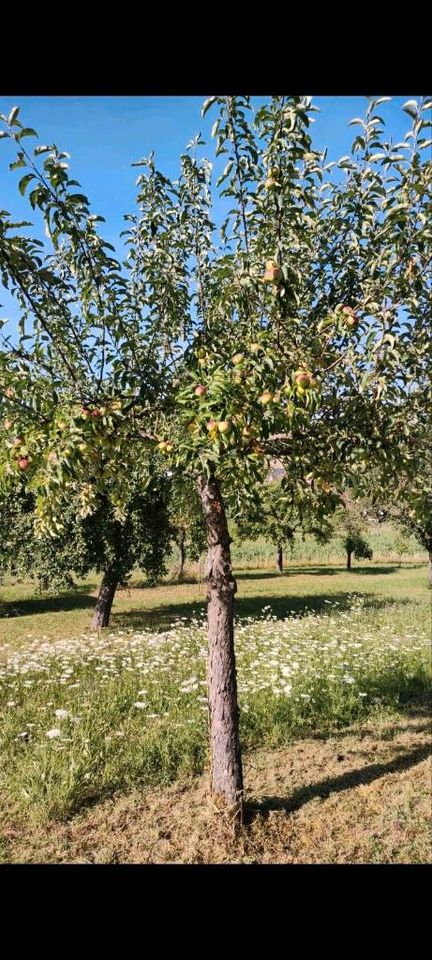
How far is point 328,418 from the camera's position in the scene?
4.38 m

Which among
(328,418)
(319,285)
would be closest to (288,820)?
(328,418)

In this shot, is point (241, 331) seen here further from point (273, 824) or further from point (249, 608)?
point (249, 608)

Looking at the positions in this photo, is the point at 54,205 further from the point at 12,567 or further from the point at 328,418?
the point at 12,567

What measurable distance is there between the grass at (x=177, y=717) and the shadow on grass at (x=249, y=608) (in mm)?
1705

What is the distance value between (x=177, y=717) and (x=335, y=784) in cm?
204

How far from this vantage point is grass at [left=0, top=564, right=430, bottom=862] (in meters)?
4.94

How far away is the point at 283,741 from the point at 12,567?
29.1ft

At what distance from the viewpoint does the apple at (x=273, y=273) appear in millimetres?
3174

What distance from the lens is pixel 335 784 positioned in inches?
221

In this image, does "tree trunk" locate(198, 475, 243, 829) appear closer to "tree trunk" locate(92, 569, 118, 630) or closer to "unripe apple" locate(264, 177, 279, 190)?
"unripe apple" locate(264, 177, 279, 190)

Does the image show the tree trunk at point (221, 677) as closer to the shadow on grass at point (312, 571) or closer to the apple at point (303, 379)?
the apple at point (303, 379)

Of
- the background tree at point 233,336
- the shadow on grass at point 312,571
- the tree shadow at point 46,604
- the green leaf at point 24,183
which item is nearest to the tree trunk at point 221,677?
the background tree at point 233,336

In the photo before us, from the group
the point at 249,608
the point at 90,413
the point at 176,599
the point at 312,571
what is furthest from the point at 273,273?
the point at 312,571
